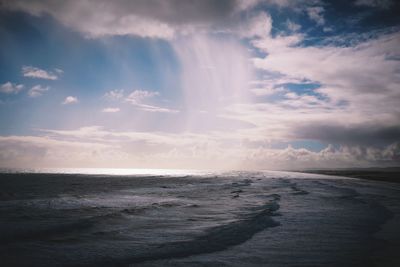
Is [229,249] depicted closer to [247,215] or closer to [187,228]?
[187,228]

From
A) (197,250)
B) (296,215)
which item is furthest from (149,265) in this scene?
(296,215)

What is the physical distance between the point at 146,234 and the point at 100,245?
2170 millimetres

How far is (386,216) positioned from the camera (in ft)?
51.4

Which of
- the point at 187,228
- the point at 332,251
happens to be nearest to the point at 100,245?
the point at 187,228

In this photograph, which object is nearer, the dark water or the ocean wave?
the dark water

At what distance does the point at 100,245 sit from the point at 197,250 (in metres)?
3.28

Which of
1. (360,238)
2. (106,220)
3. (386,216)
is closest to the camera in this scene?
(360,238)

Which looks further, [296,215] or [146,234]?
[296,215]

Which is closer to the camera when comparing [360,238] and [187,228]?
[360,238]

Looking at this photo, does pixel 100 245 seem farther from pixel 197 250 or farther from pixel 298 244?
pixel 298 244

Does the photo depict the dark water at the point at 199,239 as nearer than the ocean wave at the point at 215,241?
Yes

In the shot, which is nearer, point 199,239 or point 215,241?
point 215,241

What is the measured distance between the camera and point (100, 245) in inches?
378

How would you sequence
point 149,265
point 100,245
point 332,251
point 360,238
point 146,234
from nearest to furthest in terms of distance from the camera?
point 149,265 < point 332,251 < point 100,245 < point 360,238 < point 146,234
